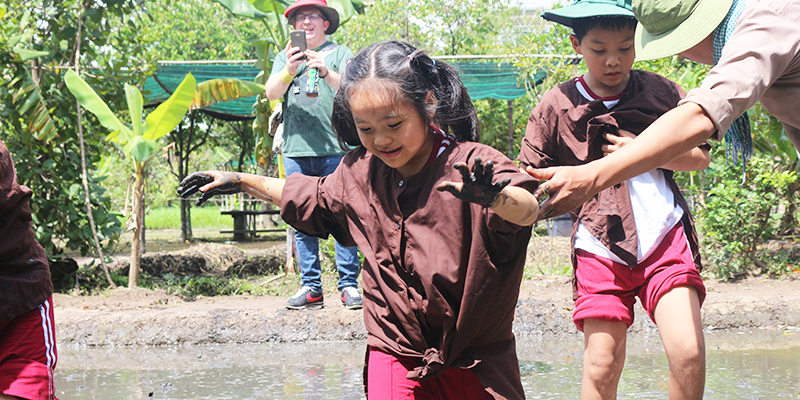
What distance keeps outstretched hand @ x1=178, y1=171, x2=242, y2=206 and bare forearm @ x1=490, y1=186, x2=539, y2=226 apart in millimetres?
872

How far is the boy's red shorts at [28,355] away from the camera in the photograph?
2.15m

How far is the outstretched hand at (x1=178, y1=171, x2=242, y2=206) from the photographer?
79.1 inches

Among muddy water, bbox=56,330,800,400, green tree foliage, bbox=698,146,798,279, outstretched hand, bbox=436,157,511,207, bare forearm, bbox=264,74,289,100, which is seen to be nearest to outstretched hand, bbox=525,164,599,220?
outstretched hand, bbox=436,157,511,207

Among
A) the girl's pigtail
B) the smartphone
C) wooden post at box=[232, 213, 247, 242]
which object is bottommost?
wooden post at box=[232, 213, 247, 242]

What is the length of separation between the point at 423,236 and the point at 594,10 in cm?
106

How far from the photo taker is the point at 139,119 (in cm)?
561

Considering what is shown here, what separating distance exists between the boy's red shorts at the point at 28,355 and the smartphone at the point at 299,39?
2435 mm

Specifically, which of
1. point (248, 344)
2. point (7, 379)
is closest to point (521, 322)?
point (248, 344)

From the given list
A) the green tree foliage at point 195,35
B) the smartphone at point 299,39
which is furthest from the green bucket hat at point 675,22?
the green tree foliage at point 195,35

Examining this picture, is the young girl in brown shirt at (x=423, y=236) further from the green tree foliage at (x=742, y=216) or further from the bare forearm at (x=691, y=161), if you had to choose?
the green tree foliage at (x=742, y=216)

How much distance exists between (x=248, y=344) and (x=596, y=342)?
272 centimetres

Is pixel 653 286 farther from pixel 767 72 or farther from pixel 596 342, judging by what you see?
pixel 767 72

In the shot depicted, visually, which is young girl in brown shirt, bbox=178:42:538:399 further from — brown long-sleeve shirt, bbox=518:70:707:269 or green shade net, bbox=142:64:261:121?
green shade net, bbox=142:64:261:121

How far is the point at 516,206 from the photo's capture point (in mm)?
1527
